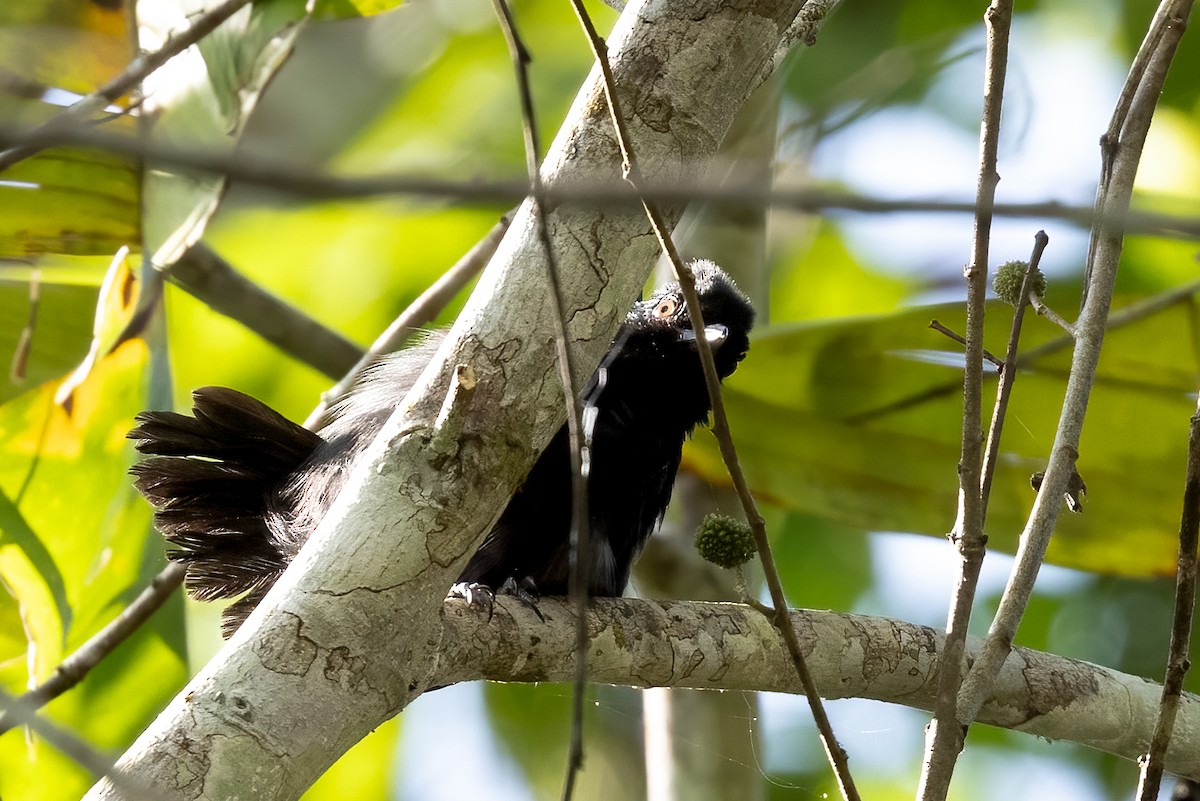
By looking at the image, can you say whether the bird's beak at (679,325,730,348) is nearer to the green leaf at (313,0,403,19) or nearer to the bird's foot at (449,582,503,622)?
the bird's foot at (449,582,503,622)

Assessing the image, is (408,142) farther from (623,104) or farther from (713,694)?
(623,104)

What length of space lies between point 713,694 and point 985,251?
2489 millimetres

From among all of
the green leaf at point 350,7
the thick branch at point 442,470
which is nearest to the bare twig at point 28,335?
the green leaf at point 350,7

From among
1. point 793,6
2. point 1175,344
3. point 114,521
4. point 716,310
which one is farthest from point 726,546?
point 1175,344

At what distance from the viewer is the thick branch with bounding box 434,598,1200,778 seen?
256 cm

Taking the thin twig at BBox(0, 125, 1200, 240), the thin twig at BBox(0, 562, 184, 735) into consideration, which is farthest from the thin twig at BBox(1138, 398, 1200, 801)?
the thin twig at BBox(0, 562, 184, 735)

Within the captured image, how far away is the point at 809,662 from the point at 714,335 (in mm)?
1203

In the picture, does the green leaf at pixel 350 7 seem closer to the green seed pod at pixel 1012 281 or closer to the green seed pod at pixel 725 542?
the green seed pod at pixel 1012 281

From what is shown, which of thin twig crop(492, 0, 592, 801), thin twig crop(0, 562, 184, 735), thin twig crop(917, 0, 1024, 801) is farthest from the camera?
thin twig crop(0, 562, 184, 735)

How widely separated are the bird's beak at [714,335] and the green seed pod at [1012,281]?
3.92 ft

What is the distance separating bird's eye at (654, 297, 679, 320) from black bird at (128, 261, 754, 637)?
48 mm

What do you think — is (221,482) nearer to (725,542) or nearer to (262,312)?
(262,312)

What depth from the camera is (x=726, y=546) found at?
7.09 feet

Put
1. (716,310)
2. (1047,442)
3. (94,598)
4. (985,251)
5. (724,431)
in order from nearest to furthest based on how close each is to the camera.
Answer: (724,431) → (985,251) → (716,310) → (94,598) → (1047,442)
